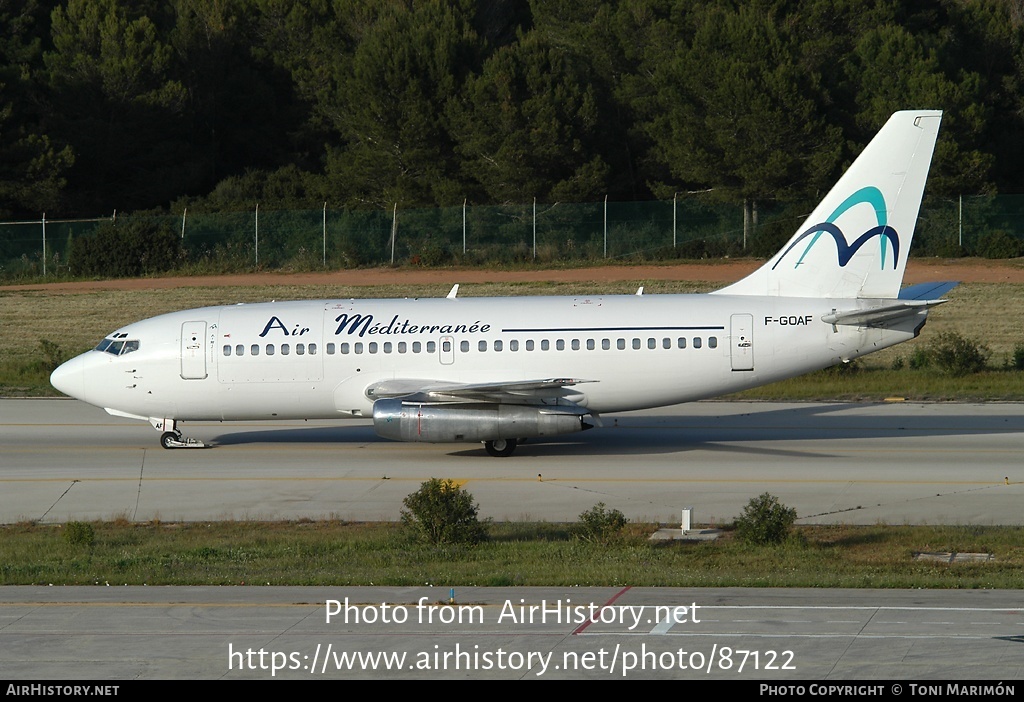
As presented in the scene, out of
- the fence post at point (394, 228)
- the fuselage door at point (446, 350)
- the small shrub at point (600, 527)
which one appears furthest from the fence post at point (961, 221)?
the small shrub at point (600, 527)

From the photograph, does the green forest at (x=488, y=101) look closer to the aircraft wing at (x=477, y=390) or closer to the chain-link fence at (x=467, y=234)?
the chain-link fence at (x=467, y=234)

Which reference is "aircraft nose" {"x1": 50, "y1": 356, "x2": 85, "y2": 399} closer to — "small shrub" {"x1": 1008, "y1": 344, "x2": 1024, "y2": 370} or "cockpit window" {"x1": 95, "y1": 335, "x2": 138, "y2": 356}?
"cockpit window" {"x1": 95, "y1": 335, "x2": 138, "y2": 356}

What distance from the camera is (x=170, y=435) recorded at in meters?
28.7

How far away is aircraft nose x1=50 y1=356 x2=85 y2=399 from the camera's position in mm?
28359

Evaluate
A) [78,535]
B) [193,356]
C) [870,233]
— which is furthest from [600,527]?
[193,356]

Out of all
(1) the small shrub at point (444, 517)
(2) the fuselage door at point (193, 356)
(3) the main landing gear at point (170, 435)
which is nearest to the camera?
(1) the small shrub at point (444, 517)

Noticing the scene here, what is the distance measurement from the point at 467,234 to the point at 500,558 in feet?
157

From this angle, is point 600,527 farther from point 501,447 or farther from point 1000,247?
point 1000,247

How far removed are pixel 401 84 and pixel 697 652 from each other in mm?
60279

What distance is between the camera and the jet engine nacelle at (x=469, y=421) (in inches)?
994

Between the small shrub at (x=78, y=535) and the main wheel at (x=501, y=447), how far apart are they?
33.4 ft

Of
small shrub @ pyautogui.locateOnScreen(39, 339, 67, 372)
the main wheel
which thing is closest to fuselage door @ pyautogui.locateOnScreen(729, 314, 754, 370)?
the main wheel

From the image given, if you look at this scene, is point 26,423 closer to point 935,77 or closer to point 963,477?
point 963,477

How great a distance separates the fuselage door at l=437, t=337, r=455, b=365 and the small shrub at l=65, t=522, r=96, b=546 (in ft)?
31.7
